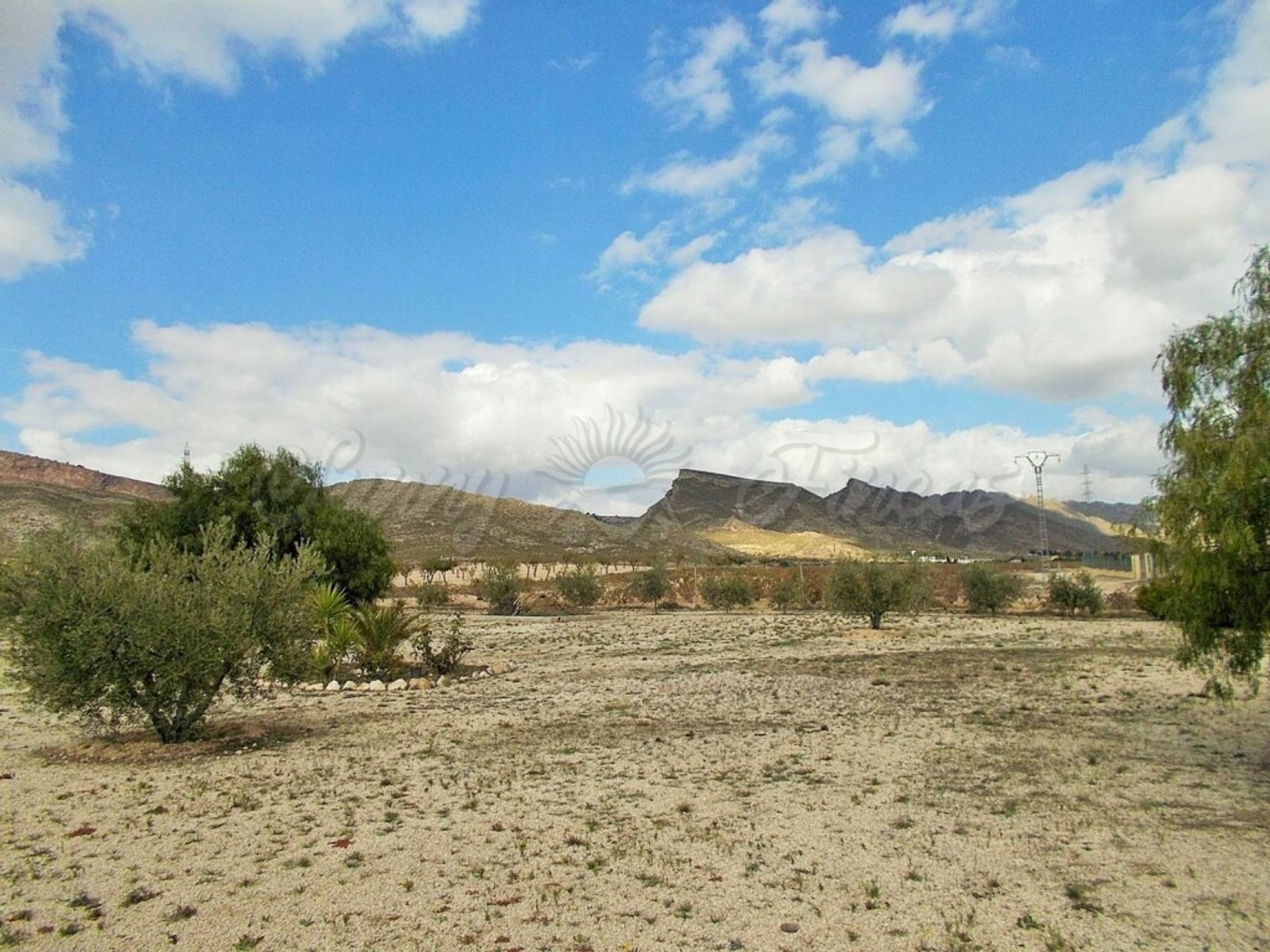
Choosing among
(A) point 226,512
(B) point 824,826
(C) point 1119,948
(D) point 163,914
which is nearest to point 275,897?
(D) point 163,914

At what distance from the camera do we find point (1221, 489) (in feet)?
28.1

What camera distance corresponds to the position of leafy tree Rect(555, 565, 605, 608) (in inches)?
2191

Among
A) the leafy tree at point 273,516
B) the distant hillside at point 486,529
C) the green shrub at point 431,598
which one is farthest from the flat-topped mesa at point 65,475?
the leafy tree at point 273,516

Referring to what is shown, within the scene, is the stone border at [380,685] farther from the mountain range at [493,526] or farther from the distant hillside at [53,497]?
the mountain range at [493,526]

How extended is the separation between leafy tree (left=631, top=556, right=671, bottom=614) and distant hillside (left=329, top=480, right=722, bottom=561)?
140ft

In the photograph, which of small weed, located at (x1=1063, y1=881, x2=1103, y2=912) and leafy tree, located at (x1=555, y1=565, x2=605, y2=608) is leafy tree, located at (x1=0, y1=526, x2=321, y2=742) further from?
leafy tree, located at (x1=555, y1=565, x2=605, y2=608)

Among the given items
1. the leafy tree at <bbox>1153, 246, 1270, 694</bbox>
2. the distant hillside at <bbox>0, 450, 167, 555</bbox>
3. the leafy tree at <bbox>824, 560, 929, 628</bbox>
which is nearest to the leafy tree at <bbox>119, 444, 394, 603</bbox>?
the distant hillside at <bbox>0, 450, 167, 555</bbox>

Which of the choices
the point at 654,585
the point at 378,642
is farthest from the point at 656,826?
the point at 654,585

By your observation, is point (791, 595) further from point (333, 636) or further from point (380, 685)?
point (380, 685)

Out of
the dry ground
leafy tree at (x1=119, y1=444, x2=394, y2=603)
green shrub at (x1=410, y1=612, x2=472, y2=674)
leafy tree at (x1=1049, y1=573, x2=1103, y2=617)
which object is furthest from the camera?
leafy tree at (x1=1049, y1=573, x2=1103, y2=617)

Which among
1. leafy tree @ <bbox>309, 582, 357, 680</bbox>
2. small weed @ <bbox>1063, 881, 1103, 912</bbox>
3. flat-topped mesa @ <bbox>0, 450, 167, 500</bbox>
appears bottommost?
small weed @ <bbox>1063, 881, 1103, 912</bbox>

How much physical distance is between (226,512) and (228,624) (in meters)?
17.9

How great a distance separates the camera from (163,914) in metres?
6.28

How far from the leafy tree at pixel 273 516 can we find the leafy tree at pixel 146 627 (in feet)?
48.0
